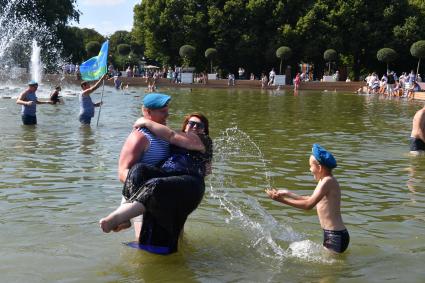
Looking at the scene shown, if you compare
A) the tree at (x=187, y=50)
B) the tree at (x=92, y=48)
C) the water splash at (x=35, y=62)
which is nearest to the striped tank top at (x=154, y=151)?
the water splash at (x=35, y=62)

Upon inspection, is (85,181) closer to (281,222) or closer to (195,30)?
(281,222)

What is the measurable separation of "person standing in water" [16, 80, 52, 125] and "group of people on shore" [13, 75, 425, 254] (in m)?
11.5

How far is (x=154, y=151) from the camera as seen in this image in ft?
19.2

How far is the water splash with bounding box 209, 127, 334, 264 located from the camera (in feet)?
22.1

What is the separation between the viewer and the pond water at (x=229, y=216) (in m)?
6.18

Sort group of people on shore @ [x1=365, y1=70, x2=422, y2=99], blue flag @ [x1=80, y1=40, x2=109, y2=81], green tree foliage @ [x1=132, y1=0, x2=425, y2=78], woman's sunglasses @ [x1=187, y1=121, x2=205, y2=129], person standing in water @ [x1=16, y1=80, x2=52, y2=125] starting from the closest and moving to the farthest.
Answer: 1. woman's sunglasses @ [x1=187, y1=121, x2=205, y2=129]
2. person standing in water @ [x1=16, y1=80, x2=52, y2=125]
3. blue flag @ [x1=80, y1=40, x2=109, y2=81]
4. group of people on shore @ [x1=365, y1=70, x2=422, y2=99]
5. green tree foliage @ [x1=132, y1=0, x2=425, y2=78]

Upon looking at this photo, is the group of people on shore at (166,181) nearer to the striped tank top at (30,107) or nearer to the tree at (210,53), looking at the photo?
the striped tank top at (30,107)

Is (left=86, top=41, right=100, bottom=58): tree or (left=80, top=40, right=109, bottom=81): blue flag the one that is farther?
(left=86, top=41, right=100, bottom=58): tree

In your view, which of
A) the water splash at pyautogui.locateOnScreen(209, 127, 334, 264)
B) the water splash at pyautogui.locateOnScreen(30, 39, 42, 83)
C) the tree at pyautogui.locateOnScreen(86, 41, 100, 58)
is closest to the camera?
the water splash at pyautogui.locateOnScreen(209, 127, 334, 264)

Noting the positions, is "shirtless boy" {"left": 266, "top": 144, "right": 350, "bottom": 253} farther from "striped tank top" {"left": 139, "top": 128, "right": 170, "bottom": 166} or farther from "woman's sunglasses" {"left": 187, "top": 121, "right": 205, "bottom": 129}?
"striped tank top" {"left": 139, "top": 128, "right": 170, "bottom": 166}

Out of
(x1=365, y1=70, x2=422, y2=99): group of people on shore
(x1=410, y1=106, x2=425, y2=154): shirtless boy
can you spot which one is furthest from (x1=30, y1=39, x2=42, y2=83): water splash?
(x1=410, y1=106, x2=425, y2=154): shirtless boy

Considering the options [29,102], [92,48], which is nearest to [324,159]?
[29,102]

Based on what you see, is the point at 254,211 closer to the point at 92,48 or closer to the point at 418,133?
the point at 418,133

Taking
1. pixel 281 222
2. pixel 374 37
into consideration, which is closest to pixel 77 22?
pixel 374 37
